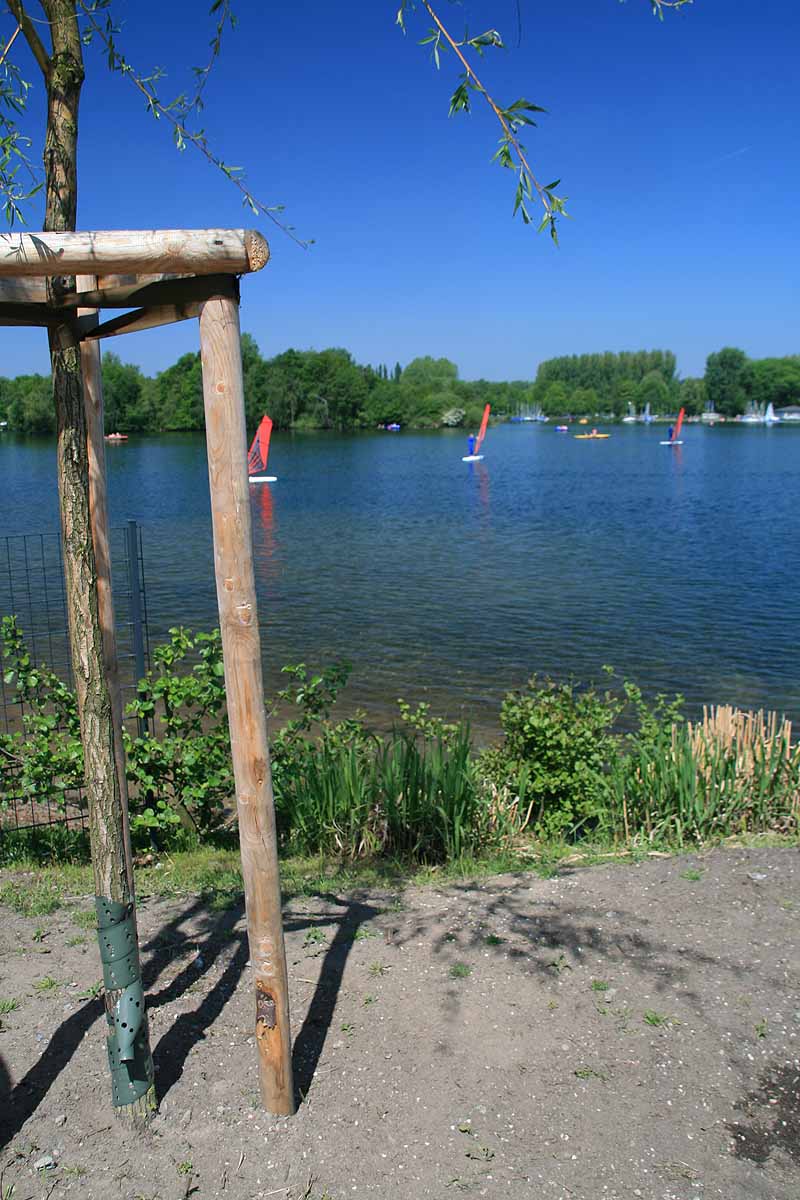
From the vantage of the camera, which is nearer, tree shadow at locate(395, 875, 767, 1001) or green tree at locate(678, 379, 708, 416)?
tree shadow at locate(395, 875, 767, 1001)

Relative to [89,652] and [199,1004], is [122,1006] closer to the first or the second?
[199,1004]

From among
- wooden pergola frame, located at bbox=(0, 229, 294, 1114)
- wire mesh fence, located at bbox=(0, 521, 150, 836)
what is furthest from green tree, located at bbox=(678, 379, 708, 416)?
wooden pergola frame, located at bbox=(0, 229, 294, 1114)

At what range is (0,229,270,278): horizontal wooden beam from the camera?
2861mm

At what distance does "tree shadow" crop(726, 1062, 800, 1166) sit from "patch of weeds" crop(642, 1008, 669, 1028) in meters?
0.42

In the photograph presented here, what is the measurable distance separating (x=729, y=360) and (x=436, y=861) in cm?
17483

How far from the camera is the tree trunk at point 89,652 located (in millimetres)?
3213

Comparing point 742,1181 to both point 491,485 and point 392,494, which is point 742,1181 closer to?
point 392,494

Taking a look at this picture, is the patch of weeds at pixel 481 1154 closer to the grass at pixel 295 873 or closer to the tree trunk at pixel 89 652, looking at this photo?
the tree trunk at pixel 89 652

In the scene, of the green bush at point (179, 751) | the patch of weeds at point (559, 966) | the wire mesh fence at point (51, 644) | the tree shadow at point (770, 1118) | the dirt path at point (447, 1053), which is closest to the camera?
the dirt path at point (447, 1053)

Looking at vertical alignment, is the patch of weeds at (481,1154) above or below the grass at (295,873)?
above

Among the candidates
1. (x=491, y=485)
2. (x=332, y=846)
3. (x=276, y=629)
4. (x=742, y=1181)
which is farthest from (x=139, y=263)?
(x=491, y=485)

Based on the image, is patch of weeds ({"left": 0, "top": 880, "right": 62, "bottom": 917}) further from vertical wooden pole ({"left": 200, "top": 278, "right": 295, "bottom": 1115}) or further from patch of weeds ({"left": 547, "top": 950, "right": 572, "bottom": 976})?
patch of weeds ({"left": 547, "top": 950, "right": 572, "bottom": 976})

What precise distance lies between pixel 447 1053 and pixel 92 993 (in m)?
1.52

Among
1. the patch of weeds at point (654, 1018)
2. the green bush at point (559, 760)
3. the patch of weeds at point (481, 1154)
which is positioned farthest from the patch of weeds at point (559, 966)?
the green bush at point (559, 760)
